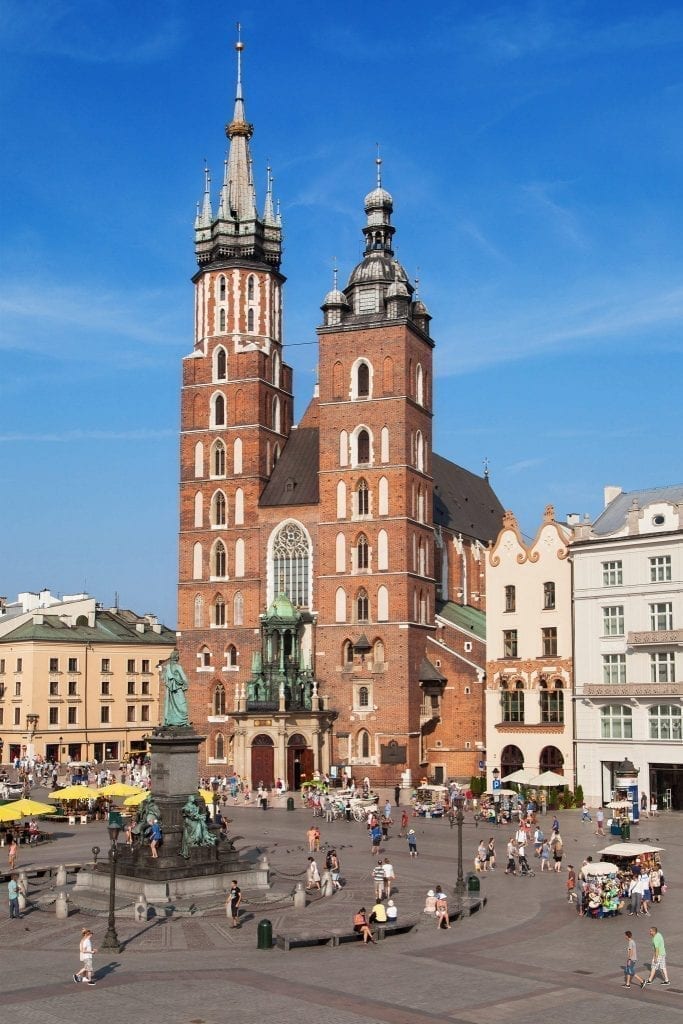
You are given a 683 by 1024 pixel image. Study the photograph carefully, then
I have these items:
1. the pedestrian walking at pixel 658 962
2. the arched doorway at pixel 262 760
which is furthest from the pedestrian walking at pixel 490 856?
the arched doorway at pixel 262 760

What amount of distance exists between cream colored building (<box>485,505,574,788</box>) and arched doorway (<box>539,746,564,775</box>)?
5 cm

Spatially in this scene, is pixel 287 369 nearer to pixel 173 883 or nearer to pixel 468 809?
pixel 468 809

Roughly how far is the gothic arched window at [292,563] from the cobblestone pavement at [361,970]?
3815cm

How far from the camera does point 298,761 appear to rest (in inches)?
2771

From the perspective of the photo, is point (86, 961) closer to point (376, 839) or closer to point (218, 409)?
point (376, 839)

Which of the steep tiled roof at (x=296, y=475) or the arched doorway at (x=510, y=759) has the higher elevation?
the steep tiled roof at (x=296, y=475)

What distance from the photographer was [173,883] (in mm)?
33438

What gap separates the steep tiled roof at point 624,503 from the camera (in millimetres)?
61500

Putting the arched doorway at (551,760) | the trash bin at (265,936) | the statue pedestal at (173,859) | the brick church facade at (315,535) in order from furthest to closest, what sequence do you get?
the brick church facade at (315,535) < the arched doorway at (551,760) < the statue pedestal at (173,859) < the trash bin at (265,936)

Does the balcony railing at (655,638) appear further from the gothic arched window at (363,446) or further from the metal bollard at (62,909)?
the metal bollard at (62,909)

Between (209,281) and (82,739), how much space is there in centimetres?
3650

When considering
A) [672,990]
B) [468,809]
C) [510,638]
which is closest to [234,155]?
[510,638]

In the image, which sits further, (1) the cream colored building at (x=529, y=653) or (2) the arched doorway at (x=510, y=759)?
(2) the arched doorway at (x=510, y=759)

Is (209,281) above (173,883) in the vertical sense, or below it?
above
